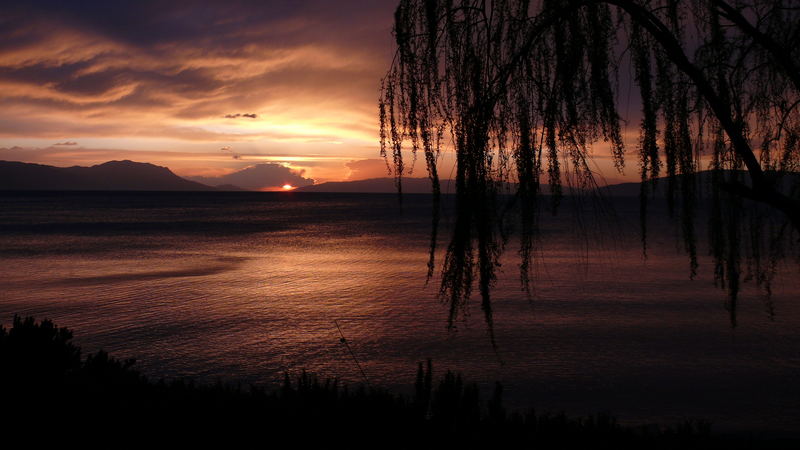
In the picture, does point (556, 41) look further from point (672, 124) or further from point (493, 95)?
point (672, 124)

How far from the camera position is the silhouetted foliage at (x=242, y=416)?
421 centimetres

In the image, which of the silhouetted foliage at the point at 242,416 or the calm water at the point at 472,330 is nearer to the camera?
the silhouetted foliage at the point at 242,416

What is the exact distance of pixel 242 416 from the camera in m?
4.53

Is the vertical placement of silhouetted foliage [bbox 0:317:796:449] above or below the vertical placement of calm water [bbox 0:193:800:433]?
above

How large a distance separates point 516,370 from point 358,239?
123ft

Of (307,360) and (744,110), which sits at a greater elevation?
(744,110)

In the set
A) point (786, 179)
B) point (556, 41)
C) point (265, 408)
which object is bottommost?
point (265, 408)

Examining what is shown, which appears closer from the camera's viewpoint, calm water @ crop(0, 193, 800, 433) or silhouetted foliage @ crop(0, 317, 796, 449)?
silhouetted foliage @ crop(0, 317, 796, 449)

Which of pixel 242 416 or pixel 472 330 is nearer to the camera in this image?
pixel 242 416

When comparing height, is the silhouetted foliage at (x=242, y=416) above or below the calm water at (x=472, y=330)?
above

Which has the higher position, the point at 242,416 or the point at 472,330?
the point at 242,416

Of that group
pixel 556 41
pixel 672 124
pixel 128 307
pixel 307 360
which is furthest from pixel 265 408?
pixel 128 307

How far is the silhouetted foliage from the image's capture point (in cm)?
421

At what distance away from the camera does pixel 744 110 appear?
4.32 metres
